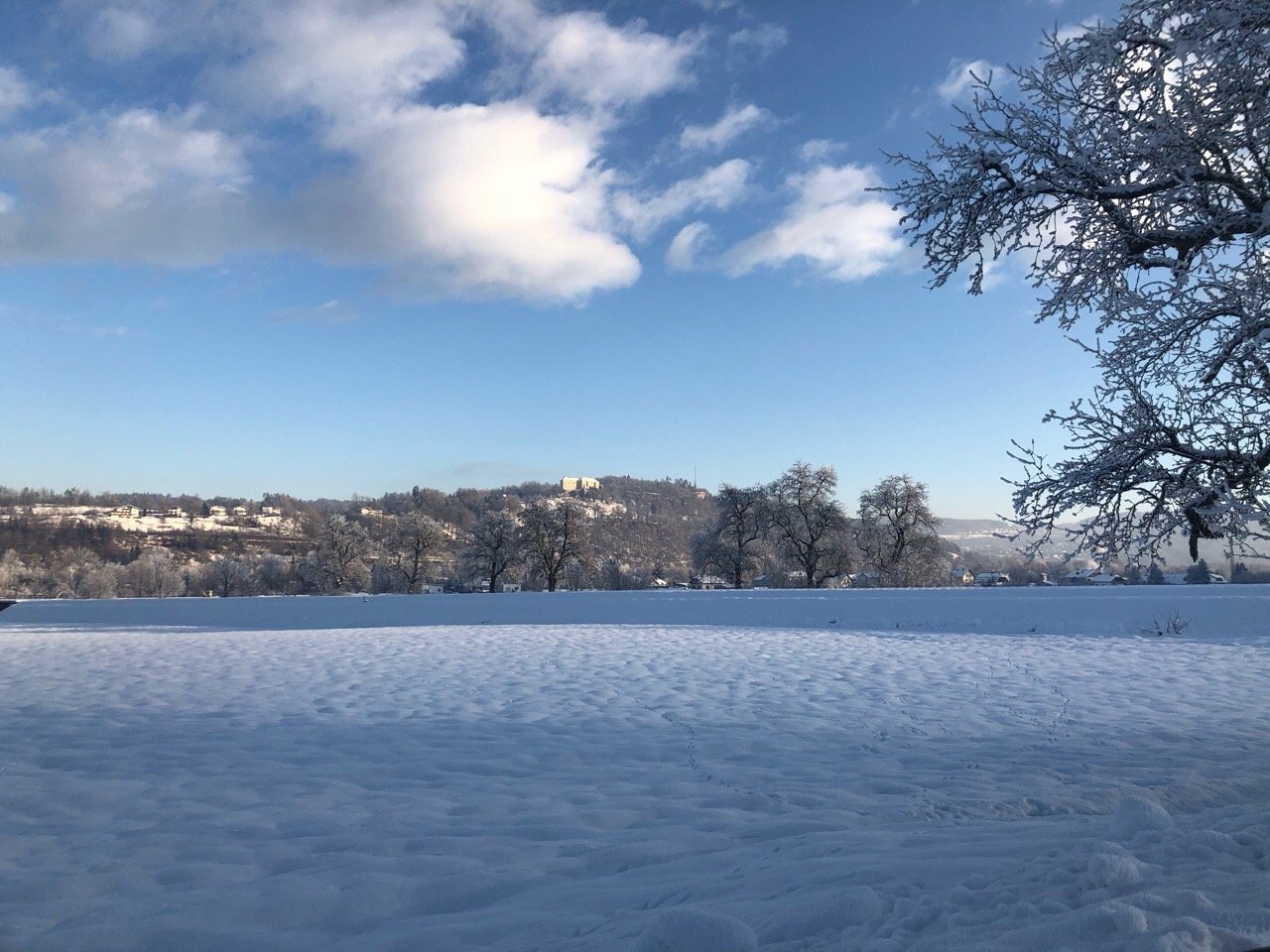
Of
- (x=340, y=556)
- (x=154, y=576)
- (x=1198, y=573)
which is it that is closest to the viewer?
(x=1198, y=573)

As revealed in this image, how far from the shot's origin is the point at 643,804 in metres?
5.43

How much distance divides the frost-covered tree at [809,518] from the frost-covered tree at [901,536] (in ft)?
6.68

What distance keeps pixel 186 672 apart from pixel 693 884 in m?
12.2

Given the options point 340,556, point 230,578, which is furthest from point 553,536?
point 230,578

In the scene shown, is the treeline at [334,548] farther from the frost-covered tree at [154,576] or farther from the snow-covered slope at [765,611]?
the snow-covered slope at [765,611]

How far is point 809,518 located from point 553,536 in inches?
827

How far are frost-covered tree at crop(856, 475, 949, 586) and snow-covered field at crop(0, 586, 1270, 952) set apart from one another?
3959 cm

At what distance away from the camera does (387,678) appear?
1173 centimetres

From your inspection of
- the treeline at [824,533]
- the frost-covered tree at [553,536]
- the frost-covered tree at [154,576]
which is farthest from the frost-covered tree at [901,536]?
the frost-covered tree at [154,576]

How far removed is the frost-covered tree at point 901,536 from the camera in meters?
51.8

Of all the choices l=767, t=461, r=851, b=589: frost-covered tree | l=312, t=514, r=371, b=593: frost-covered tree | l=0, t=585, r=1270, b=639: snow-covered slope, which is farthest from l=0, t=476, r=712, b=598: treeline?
l=0, t=585, r=1270, b=639: snow-covered slope

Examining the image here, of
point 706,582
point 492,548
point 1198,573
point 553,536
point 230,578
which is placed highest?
point 553,536

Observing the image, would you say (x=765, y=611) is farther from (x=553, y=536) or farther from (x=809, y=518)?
(x=553, y=536)

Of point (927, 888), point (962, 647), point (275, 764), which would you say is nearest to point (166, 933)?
point (275, 764)
